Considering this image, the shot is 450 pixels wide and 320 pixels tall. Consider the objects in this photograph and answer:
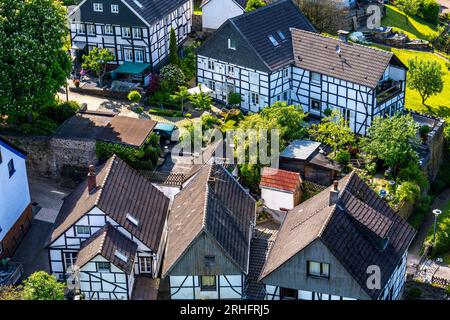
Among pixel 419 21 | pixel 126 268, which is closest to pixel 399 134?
pixel 126 268

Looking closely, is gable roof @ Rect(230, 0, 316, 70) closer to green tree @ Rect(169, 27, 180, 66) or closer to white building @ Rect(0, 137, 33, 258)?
green tree @ Rect(169, 27, 180, 66)

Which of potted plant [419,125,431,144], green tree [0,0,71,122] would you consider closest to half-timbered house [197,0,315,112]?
potted plant [419,125,431,144]

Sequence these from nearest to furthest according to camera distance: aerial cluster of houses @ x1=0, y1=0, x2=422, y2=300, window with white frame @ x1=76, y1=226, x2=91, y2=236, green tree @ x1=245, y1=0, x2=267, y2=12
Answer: aerial cluster of houses @ x1=0, y1=0, x2=422, y2=300, window with white frame @ x1=76, y1=226, x2=91, y2=236, green tree @ x1=245, y1=0, x2=267, y2=12

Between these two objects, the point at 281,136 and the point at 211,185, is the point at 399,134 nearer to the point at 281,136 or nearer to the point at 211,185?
the point at 281,136
